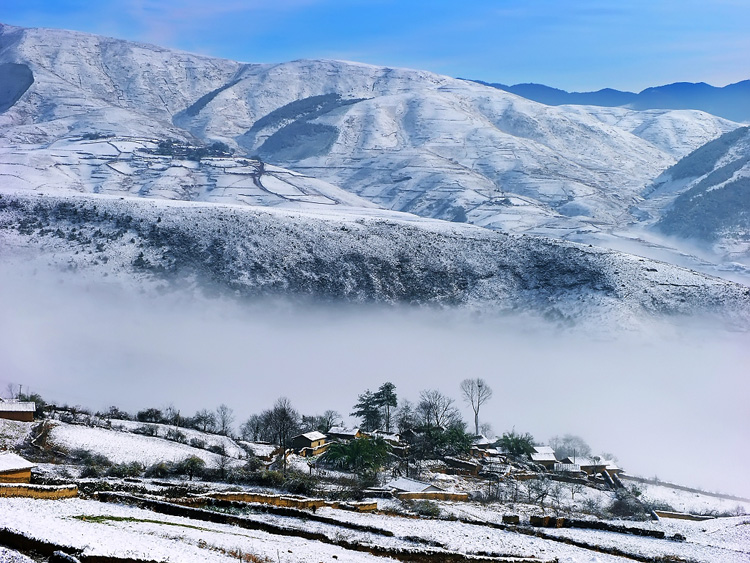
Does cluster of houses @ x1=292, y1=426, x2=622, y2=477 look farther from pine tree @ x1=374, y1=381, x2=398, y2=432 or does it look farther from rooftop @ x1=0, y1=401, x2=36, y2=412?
rooftop @ x1=0, y1=401, x2=36, y2=412

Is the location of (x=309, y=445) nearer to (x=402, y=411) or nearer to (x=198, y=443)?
(x=198, y=443)

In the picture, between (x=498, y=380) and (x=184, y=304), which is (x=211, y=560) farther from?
(x=184, y=304)

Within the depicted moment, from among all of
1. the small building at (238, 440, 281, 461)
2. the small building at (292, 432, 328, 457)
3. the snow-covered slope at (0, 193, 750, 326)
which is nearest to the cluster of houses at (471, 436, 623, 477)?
the small building at (292, 432, 328, 457)

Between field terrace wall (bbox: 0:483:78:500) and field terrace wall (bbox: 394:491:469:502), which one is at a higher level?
field terrace wall (bbox: 0:483:78:500)

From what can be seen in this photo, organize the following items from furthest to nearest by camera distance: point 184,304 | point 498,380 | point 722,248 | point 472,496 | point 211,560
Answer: point 722,248, point 184,304, point 498,380, point 472,496, point 211,560

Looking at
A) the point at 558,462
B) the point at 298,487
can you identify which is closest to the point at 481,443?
the point at 558,462

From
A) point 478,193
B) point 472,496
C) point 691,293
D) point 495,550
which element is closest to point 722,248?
point 478,193

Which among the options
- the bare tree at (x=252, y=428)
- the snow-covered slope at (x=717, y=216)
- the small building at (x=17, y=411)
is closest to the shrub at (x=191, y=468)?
the small building at (x=17, y=411)
